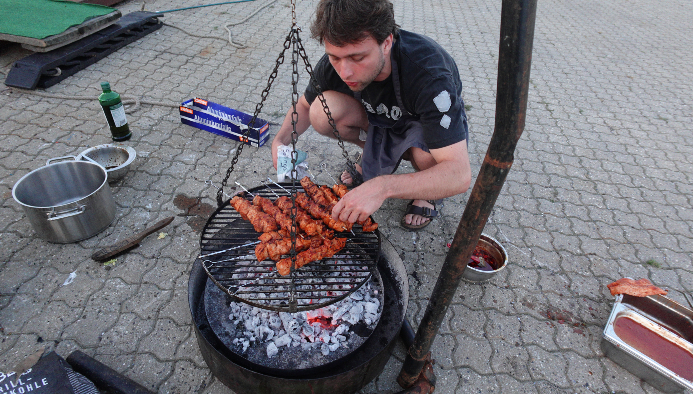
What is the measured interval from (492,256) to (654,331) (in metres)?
1.37

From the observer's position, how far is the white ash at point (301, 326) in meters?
2.69

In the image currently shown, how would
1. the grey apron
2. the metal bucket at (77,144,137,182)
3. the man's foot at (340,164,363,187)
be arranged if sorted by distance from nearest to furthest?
the grey apron → the metal bucket at (77,144,137,182) → the man's foot at (340,164,363,187)

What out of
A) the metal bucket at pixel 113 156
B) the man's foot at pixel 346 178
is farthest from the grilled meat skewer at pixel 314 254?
the metal bucket at pixel 113 156

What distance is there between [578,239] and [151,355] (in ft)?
14.5

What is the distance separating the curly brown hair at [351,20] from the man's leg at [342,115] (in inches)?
45.2

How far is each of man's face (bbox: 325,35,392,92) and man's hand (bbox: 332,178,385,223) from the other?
836mm

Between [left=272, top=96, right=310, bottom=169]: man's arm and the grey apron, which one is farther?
[left=272, top=96, right=310, bottom=169]: man's arm

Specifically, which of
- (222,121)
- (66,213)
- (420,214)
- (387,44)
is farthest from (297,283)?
(222,121)

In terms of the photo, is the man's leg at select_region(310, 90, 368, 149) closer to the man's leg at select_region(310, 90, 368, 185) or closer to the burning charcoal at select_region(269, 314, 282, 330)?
the man's leg at select_region(310, 90, 368, 185)

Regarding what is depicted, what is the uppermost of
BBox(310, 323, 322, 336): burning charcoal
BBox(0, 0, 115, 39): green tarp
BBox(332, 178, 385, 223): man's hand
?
BBox(0, 0, 115, 39): green tarp

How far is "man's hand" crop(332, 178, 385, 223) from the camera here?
102 inches

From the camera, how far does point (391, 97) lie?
3266 mm

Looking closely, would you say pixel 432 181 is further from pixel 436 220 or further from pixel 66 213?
pixel 66 213

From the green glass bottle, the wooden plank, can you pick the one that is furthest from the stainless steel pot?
the wooden plank
